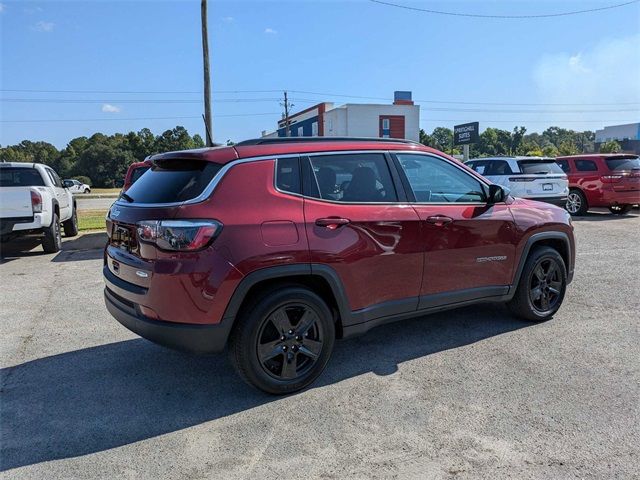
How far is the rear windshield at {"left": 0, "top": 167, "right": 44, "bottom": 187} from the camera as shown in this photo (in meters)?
9.26

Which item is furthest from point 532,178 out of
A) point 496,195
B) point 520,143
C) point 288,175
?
point 520,143

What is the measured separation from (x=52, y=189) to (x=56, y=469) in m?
8.37

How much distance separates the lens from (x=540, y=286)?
4988 mm

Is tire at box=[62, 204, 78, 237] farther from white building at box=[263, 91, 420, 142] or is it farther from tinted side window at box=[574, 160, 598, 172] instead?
white building at box=[263, 91, 420, 142]

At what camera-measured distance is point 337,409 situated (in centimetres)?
337

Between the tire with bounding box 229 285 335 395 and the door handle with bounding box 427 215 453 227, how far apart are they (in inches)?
47.7

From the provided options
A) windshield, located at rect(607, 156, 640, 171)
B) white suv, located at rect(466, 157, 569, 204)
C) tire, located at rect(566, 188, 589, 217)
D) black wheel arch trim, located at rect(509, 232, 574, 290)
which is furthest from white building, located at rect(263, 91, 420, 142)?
black wheel arch trim, located at rect(509, 232, 574, 290)

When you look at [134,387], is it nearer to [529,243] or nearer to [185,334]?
[185,334]

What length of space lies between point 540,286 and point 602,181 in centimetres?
1057

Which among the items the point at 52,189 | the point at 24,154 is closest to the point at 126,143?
the point at 24,154

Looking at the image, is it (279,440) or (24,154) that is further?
(24,154)

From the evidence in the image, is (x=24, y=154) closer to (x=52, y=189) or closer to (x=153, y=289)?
(x=52, y=189)

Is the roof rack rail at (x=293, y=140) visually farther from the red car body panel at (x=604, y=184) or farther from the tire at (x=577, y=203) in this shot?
the tire at (x=577, y=203)

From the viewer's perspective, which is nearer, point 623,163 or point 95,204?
point 623,163
